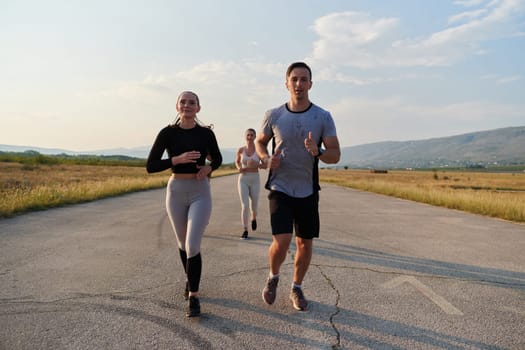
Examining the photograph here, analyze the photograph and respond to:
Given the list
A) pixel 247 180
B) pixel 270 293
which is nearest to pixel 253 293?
pixel 270 293

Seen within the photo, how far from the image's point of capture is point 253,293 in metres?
3.70

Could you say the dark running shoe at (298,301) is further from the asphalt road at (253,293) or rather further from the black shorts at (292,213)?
the black shorts at (292,213)

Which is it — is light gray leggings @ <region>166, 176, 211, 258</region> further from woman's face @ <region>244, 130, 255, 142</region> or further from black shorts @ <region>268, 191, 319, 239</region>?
woman's face @ <region>244, 130, 255, 142</region>

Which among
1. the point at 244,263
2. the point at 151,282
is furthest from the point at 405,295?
the point at 151,282

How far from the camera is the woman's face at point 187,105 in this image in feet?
10.9

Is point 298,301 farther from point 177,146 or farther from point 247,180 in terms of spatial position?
point 247,180

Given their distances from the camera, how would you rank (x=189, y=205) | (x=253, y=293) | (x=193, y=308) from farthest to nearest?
(x=253, y=293) < (x=189, y=205) < (x=193, y=308)

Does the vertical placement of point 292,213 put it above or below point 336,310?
above

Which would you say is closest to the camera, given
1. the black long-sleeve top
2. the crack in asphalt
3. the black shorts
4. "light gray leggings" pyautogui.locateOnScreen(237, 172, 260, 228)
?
the crack in asphalt

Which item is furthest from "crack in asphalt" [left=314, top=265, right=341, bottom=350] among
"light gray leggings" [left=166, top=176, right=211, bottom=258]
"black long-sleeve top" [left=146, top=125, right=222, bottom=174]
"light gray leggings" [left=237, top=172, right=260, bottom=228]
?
"light gray leggings" [left=237, top=172, right=260, bottom=228]

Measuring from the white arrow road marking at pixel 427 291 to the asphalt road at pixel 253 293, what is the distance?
0.08 ft

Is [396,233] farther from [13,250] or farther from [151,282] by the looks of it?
[13,250]

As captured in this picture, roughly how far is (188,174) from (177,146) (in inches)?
12.3

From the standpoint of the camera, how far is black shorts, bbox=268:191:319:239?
10.5 ft
